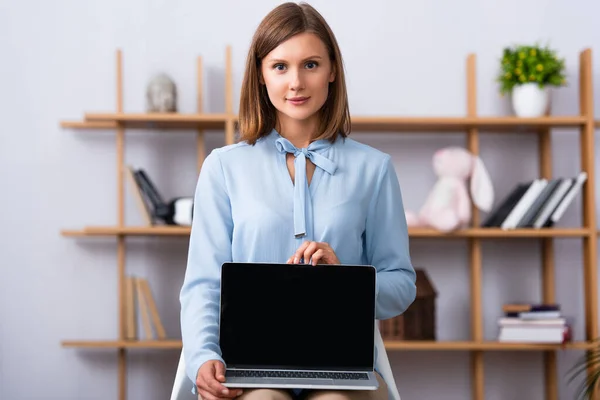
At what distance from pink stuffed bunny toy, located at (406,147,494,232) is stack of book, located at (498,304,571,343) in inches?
14.5

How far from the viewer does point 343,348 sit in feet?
4.20

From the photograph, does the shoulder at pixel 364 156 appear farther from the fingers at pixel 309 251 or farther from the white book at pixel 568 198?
the white book at pixel 568 198

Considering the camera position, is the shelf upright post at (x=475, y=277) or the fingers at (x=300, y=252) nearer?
the fingers at (x=300, y=252)

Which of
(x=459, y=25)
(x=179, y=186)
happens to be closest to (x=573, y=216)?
(x=459, y=25)

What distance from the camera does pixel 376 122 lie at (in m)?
2.97

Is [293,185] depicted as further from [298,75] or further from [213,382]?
[213,382]

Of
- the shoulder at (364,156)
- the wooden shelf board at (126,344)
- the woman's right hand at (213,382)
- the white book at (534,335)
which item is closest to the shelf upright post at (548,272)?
the white book at (534,335)

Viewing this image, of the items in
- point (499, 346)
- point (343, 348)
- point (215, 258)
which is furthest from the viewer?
point (499, 346)

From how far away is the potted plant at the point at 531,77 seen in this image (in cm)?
300

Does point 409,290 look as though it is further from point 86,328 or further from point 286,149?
point 86,328

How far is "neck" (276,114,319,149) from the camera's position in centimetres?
150

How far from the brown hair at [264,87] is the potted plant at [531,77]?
1668 millimetres

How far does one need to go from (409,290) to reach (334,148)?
0.28 metres

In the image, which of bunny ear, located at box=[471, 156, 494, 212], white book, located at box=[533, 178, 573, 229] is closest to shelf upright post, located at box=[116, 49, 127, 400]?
bunny ear, located at box=[471, 156, 494, 212]
